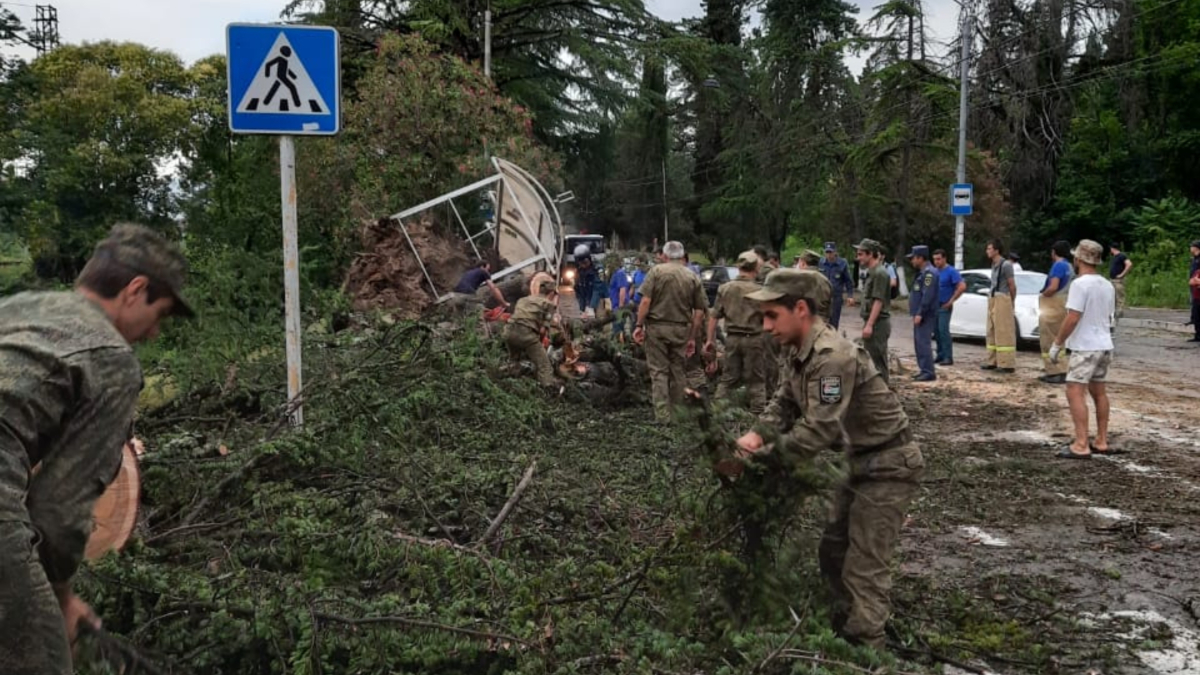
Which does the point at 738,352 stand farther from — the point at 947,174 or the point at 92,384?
the point at 947,174

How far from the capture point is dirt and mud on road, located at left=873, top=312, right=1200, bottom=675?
149 inches

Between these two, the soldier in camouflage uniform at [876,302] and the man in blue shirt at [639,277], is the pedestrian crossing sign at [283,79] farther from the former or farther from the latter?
the soldier in camouflage uniform at [876,302]

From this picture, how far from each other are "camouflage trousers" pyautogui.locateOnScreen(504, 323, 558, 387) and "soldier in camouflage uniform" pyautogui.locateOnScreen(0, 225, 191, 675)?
21.8 ft

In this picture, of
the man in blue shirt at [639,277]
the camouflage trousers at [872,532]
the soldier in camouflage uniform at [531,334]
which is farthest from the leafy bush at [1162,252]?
the camouflage trousers at [872,532]

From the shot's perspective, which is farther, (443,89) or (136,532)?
(443,89)

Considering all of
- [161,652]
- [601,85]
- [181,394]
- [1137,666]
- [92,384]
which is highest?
[601,85]

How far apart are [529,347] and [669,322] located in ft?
4.97

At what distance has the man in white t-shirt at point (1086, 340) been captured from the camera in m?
6.91

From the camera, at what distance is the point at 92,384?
1.90 metres

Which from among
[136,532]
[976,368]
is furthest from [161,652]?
[976,368]

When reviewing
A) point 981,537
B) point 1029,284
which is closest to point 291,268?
point 981,537

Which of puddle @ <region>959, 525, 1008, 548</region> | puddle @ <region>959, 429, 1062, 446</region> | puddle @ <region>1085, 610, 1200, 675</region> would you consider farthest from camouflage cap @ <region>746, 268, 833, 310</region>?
puddle @ <region>959, 429, 1062, 446</region>

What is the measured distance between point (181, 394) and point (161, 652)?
3.44 metres

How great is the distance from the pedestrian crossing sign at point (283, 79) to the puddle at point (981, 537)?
440cm
